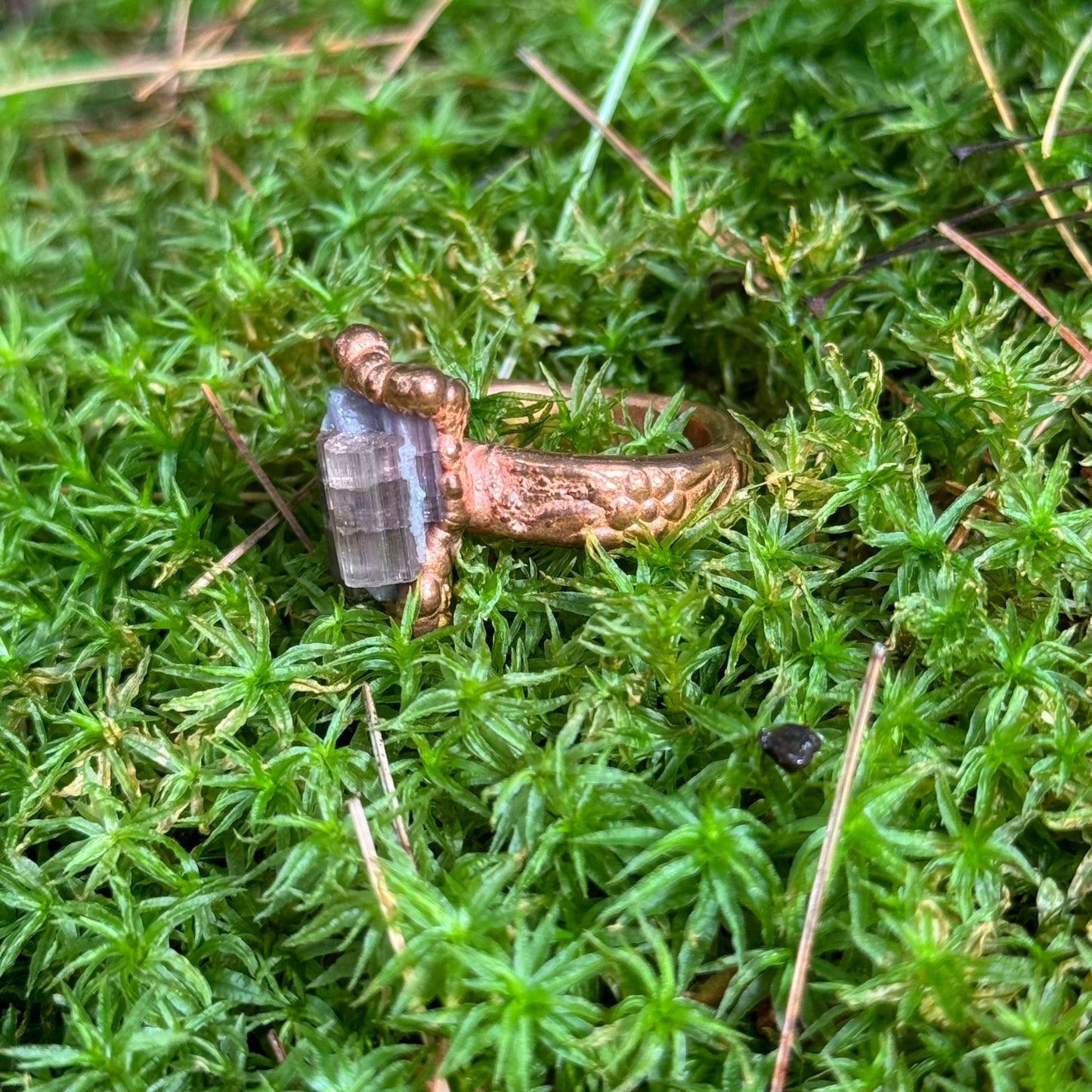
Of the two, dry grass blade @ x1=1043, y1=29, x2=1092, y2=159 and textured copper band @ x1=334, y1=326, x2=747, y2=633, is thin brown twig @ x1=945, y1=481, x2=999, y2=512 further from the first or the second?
A: dry grass blade @ x1=1043, y1=29, x2=1092, y2=159

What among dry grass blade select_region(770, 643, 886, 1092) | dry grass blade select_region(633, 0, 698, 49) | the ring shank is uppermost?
dry grass blade select_region(633, 0, 698, 49)

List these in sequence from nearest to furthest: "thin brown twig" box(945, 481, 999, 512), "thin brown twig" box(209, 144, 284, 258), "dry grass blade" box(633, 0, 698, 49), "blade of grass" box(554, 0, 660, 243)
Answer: "thin brown twig" box(945, 481, 999, 512), "blade of grass" box(554, 0, 660, 243), "thin brown twig" box(209, 144, 284, 258), "dry grass blade" box(633, 0, 698, 49)

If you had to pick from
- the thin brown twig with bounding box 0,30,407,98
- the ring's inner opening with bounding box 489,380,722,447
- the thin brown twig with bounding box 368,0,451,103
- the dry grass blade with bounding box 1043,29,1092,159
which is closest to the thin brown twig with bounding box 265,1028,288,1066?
the ring's inner opening with bounding box 489,380,722,447

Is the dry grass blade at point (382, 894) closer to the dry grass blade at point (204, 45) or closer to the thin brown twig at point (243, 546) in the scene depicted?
the thin brown twig at point (243, 546)

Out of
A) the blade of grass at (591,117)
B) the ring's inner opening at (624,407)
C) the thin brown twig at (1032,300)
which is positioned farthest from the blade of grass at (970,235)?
the blade of grass at (591,117)

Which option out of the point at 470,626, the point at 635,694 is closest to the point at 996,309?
the point at 635,694

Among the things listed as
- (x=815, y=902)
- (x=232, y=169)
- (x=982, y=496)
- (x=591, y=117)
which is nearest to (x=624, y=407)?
(x=982, y=496)
